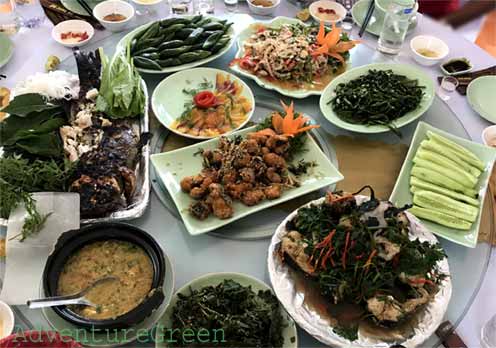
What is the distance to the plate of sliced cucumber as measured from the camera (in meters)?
2.20

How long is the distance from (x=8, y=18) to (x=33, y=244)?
2.01 meters

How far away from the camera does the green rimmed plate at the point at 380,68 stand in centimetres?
267

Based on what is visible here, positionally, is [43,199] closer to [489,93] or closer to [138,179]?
[138,179]

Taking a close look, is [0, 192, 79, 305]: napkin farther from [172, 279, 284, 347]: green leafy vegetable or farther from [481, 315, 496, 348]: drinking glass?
[481, 315, 496, 348]: drinking glass

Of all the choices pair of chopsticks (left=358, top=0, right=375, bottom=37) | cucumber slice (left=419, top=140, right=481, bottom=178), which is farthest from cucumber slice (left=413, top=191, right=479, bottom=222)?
pair of chopsticks (left=358, top=0, right=375, bottom=37)

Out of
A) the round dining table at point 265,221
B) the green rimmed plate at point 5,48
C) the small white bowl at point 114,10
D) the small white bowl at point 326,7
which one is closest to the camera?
the round dining table at point 265,221

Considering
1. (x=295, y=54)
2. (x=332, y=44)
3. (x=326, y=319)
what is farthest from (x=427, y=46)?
(x=326, y=319)

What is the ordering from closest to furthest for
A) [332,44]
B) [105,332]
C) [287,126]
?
[105,332], [287,126], [332,44]

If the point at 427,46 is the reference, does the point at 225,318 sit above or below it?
below

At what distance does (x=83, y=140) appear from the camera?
239cm

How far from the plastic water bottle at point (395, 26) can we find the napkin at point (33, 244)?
7.57ft

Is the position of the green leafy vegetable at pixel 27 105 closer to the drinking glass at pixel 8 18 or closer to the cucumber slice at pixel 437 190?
the drinking glass at pixel 8 18

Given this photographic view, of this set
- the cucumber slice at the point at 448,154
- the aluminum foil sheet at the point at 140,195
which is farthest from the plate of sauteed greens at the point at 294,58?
the aluminum foil sheet at the point at 140,195

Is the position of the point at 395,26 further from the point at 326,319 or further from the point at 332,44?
the point at 326,319
